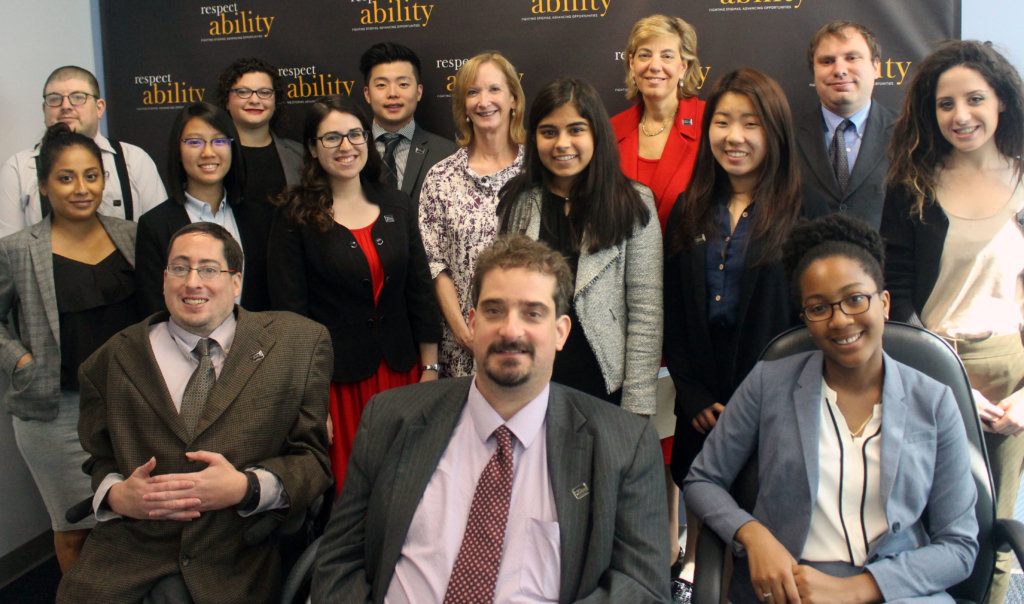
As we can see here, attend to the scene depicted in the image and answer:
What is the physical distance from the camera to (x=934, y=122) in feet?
7.84

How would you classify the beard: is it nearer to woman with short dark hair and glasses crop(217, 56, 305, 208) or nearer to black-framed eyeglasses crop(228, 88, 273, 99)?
woman with short dark hair and glasses crop(217, 56, 305, 208)

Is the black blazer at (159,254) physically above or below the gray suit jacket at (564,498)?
above

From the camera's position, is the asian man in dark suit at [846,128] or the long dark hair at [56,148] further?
the asian man in dark suit at [846,128]

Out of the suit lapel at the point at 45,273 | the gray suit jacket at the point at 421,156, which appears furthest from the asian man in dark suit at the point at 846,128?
the suit lapel at the point at 45,273

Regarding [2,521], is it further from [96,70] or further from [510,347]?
[510,347]

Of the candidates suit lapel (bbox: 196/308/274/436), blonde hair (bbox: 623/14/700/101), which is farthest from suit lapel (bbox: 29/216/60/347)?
blonde hair (bbox: 623/14/700/101)

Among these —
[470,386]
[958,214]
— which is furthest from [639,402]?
[958,214]

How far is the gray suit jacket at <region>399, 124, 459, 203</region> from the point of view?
3.37 meters

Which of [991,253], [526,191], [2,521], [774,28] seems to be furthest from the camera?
[774,28]

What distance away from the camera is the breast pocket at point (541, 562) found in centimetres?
161

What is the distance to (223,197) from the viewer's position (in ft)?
9.61

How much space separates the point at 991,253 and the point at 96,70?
4195 mm

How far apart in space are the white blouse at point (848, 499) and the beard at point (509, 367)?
72 centimetres

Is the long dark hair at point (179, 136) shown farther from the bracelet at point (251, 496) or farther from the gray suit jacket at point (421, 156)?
the bracelet at point (251, 496)
